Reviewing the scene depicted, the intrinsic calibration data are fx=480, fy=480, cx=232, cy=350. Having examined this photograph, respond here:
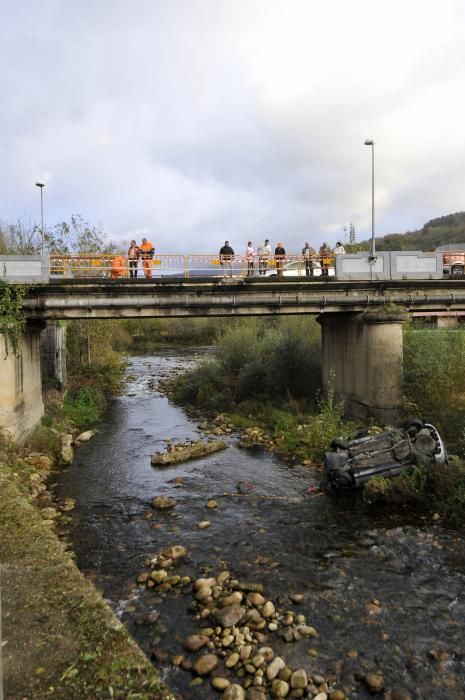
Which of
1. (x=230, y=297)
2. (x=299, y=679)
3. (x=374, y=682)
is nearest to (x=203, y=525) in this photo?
(x=299, y=679)

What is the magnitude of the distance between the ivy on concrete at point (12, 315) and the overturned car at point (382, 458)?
1070 cm

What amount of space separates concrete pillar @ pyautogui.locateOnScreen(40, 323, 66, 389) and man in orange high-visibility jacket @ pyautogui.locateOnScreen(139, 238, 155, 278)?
25.1ft

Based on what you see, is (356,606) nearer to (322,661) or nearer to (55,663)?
(322,661)

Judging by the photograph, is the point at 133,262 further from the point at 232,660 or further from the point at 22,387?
the point at 232,660

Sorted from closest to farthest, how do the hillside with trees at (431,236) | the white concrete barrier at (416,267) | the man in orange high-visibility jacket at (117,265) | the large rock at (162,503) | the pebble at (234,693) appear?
the pebble at (234,693)
the large rock at (162,503)
the man in orange high-visibility jacket at (117,265)
the white concrete barrier at (416,267)
the hillside with trees at (431,236)

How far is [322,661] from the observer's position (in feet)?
21.6

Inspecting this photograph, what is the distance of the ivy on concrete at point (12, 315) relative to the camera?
15.5m

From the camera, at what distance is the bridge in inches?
675

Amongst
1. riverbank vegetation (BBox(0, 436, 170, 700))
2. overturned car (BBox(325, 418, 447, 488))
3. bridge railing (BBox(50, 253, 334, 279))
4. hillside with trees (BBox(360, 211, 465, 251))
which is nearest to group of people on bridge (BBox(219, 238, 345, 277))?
bridge railing (BBox(50, 253, 334, 279))

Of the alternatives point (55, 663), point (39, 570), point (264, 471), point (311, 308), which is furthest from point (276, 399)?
point (55, 663)

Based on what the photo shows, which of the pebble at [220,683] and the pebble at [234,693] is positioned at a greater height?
the pebble at [234,693]

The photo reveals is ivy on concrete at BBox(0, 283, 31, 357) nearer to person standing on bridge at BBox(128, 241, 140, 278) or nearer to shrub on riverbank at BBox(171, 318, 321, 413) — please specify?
person standing on bridge at BBox(128, 241, 140, 278)

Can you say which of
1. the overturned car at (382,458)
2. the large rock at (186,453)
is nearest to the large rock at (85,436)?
the large rock at (186,453)

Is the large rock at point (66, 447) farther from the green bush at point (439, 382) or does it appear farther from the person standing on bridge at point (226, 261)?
the green bush at point (439, 382)
